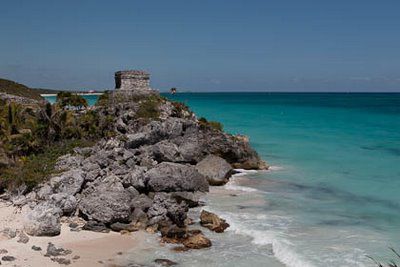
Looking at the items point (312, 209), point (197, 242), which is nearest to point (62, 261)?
point (197, 242)

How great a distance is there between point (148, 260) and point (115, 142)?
47.0 feet

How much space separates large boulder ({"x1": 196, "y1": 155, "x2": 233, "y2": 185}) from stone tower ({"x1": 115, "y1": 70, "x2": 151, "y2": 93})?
39.2ft

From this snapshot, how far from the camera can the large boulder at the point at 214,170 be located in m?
23.9

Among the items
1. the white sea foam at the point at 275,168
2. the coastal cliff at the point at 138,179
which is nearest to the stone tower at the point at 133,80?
the coastal cliff at the point at 138,179

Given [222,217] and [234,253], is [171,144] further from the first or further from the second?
[234,253]

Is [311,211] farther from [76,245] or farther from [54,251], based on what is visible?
[54,251]

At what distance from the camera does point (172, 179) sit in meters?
20.5

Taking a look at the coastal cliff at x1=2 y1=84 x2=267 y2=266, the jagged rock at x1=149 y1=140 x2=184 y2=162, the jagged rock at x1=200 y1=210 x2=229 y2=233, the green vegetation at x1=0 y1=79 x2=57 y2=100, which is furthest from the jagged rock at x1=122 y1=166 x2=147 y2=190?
the green vegetation at x1=0 y1=79 x2=57 y2=100

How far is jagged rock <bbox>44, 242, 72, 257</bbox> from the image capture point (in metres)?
14.0

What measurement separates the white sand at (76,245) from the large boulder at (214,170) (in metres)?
8.11

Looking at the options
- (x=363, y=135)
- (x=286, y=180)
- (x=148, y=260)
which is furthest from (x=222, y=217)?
(x=363, y=135)

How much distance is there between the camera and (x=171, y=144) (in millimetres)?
26016

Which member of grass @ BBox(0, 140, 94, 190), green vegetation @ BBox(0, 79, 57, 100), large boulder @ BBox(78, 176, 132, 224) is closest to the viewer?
large boulder @ BBox(78, 176, 132, 224)

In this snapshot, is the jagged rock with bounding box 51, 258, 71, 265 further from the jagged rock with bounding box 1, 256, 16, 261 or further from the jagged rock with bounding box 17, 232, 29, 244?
the jagged rock with bounding box 17, 232, 29, 244
